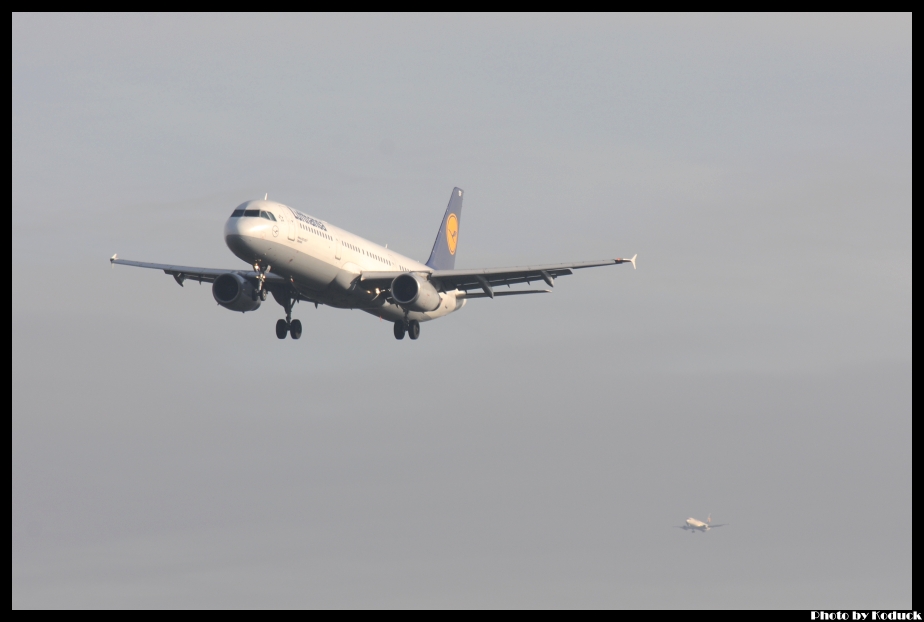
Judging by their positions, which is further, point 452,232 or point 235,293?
point 452,232

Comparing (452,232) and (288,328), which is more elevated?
(452,232)

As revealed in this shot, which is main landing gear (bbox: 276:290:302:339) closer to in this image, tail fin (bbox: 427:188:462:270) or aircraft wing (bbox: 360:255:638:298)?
aircraft wing (bbox: 360:255:638:298)

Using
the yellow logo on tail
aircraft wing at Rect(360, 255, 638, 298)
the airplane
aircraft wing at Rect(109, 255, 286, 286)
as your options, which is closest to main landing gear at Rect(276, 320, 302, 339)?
the airplane

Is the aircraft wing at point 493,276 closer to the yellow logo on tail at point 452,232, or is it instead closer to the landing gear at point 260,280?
the landing gear at point 260,280

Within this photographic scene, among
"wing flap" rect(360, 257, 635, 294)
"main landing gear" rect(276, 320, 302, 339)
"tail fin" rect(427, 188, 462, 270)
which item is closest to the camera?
"wing flap" rect(360, 257, 635, 294)

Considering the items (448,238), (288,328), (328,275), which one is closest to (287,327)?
(288,328)

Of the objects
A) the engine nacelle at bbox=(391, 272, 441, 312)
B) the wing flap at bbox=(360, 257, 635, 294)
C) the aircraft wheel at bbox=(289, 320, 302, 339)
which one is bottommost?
the aircraft wheel at bbox=(289, 320, 302, 339)

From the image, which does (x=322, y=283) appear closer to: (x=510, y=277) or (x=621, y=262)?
(x=510, y=277)

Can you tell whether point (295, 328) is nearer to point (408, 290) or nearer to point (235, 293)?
point (235, 293)
